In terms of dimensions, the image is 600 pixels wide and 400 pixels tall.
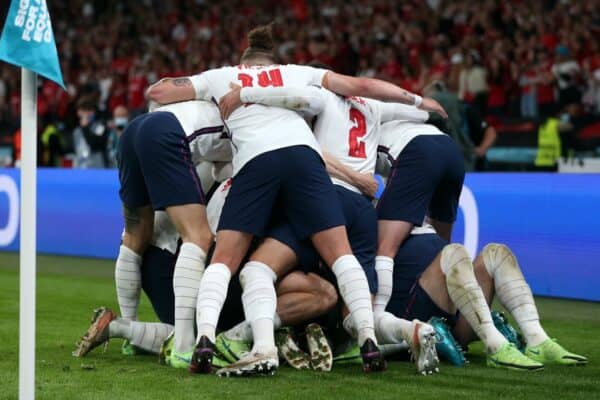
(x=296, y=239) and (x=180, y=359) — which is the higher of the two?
(x=296, y=239)

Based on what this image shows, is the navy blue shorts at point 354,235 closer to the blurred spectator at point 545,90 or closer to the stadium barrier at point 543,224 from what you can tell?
the stadium barrier at point 543,224

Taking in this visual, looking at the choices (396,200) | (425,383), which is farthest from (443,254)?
(425,383)

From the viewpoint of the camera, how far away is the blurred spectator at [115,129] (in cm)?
1534

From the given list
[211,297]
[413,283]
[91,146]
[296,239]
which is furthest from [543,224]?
[91,146]

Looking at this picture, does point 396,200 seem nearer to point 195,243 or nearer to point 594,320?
point 195,243

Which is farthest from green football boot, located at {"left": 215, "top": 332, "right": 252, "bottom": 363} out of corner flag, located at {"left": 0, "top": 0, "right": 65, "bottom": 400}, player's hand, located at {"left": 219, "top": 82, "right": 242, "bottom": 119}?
corner flag, located at {"left": 0, "top": 0, "right": 65, "bottom": 400}

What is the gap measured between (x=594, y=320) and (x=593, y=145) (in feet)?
23.1

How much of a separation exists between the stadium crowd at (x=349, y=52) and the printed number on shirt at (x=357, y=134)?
18.3 ft

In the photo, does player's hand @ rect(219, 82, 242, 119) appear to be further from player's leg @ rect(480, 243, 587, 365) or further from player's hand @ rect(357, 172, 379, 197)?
player's leg @ rect(480, 243, 587, 365)

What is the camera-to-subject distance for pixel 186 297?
18.4 feet

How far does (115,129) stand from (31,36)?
491 inches

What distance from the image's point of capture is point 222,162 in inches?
246

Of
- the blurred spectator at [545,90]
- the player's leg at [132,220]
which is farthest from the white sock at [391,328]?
the blurred spectator at [545,90]

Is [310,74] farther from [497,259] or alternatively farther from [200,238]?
[497,259]
